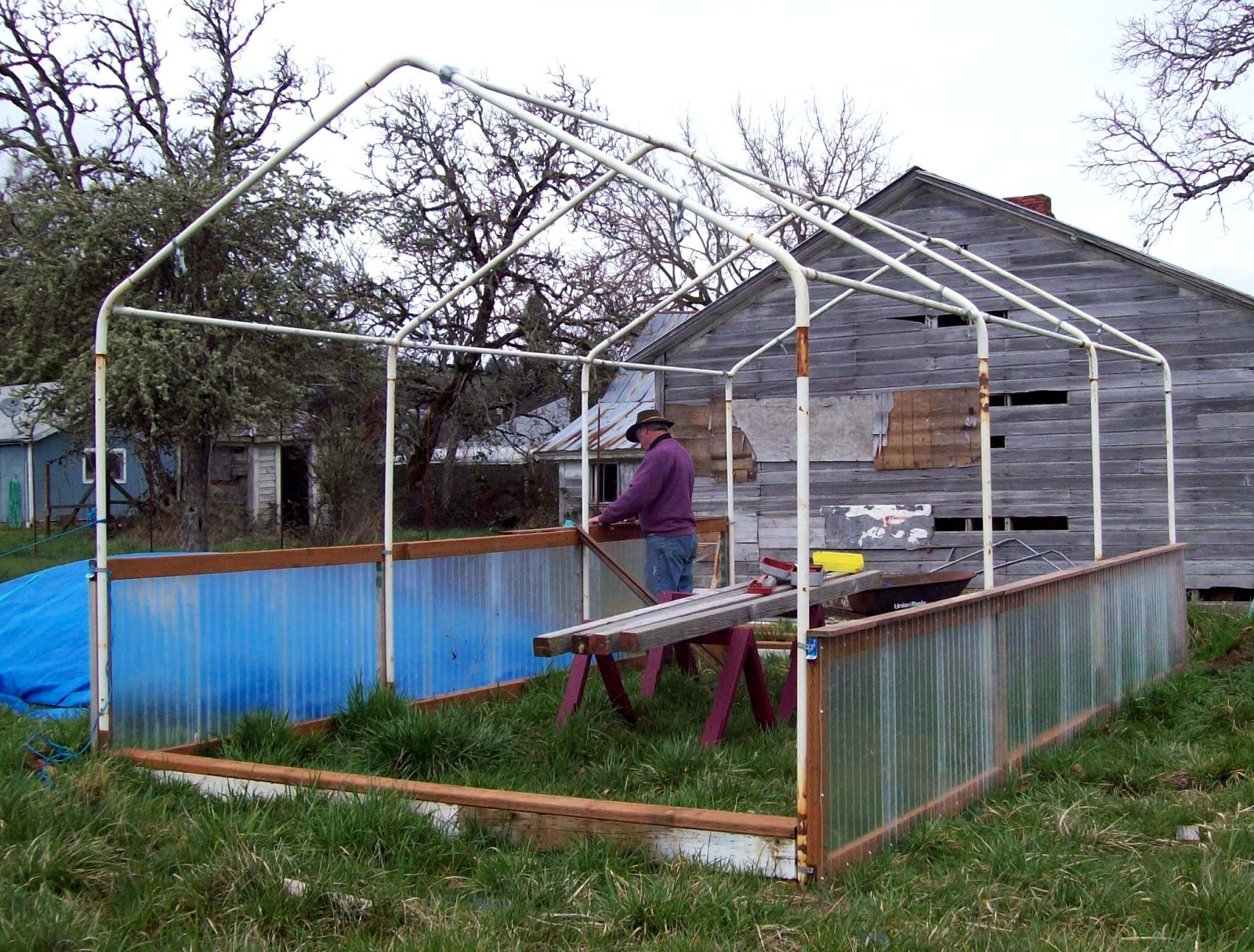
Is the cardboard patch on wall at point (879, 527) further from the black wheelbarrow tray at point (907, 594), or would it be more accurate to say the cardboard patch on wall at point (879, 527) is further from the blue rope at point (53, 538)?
the blue rope at point (53, 538)

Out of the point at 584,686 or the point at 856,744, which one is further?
the point at 584,686

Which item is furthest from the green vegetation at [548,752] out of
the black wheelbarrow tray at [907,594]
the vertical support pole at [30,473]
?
the vertical support pole at [30,473]

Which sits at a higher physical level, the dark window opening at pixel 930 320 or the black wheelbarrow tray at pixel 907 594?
the dark window opening at pixel 930 320

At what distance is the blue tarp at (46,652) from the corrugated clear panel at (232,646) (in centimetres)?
192

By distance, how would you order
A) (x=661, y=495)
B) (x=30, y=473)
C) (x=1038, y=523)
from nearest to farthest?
(x=661, y=495) < (x=1038, y=523) < (x=30, y=473)

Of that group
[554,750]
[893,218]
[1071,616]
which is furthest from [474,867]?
[893,218]

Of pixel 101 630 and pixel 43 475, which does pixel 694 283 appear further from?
pixel 43 475

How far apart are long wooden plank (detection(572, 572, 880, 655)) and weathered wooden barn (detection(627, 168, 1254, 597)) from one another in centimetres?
642

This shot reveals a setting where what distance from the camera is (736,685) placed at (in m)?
6.75

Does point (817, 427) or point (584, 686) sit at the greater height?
point (817, 427)

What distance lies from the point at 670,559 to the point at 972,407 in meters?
6.42

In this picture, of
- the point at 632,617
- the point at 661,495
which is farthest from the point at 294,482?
the point at 632,617

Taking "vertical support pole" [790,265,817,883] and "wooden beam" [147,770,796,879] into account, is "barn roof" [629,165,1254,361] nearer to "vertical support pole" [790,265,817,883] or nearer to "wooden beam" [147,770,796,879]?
"vertical support pole" [790,265,817,883]

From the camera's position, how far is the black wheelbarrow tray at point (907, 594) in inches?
374
